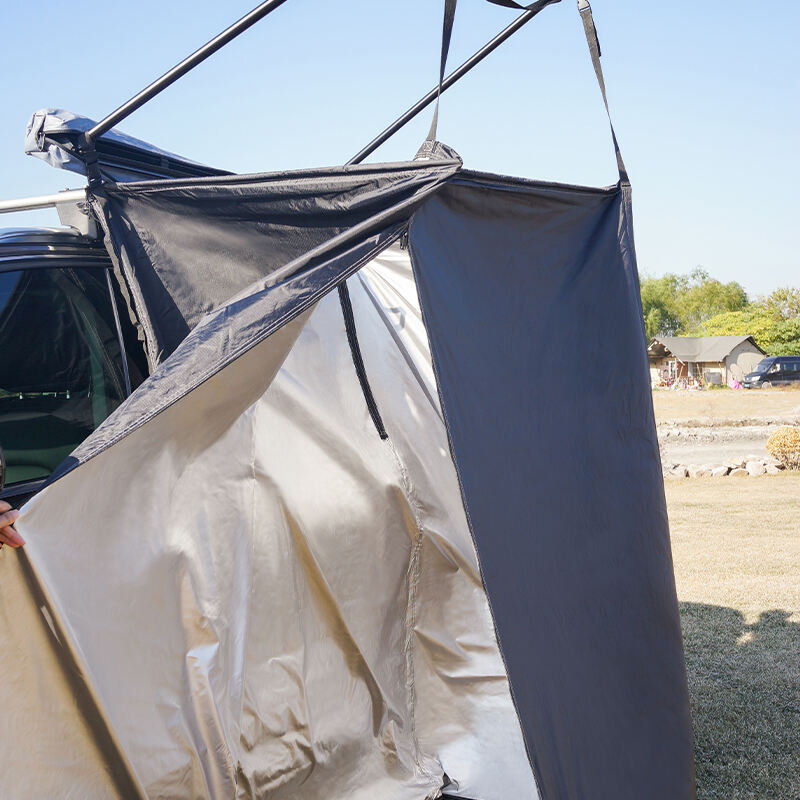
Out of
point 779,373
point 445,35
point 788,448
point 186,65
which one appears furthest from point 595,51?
point 779,373

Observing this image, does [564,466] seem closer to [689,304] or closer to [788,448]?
[788,448]

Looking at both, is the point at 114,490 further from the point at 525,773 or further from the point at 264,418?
the point at 525,773

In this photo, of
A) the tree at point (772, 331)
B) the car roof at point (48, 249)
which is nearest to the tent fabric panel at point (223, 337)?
the car roof at point (48, 249)

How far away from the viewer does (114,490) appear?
230 cm

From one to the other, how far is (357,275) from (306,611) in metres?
1.58

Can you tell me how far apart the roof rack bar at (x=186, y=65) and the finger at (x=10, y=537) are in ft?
4.60

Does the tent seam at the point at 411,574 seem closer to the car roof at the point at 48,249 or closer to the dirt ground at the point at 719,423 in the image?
the car roof at the point at 48,249

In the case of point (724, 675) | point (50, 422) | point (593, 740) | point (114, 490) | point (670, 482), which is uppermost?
point (50, 422)

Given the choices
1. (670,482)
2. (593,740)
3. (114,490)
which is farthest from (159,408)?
(670,482)

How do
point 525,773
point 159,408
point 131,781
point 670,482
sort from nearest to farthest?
point 159,408 → point 131,781 → point 525,773 → point 670,482

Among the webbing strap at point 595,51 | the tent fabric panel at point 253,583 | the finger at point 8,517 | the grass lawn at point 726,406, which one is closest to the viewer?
the finger at point 8,517

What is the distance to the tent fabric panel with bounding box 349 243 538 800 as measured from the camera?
3.79 m

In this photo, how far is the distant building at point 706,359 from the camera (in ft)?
188

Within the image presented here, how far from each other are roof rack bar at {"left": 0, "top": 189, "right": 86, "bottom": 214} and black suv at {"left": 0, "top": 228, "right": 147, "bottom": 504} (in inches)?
4.9
